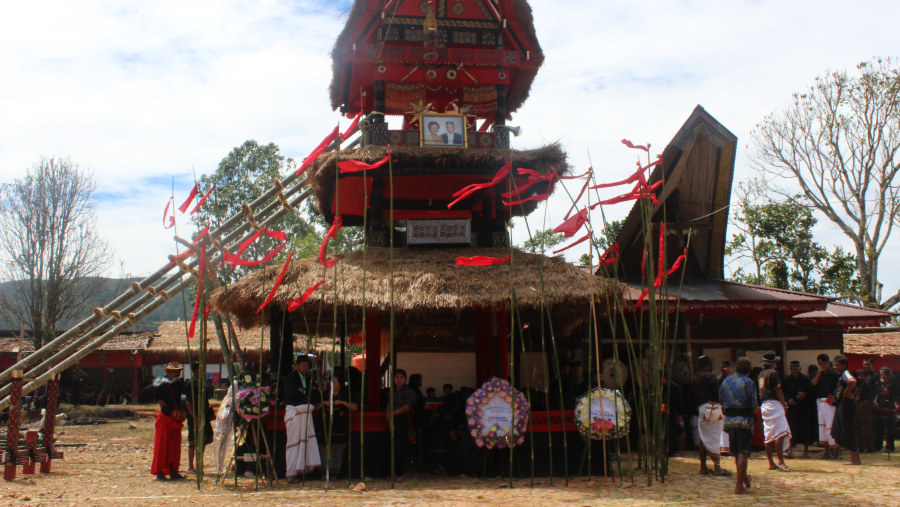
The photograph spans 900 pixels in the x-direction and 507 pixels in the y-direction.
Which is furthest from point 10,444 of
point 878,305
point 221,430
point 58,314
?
point 878,305

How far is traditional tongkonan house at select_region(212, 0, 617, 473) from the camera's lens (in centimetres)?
846

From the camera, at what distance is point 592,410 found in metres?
8.17

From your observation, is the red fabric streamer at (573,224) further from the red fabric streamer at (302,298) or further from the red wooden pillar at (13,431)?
the red wooden pillar at (13,431)

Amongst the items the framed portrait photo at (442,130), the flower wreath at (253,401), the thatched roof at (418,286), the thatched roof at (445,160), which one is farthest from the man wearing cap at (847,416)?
the flower wreath at (253,401)

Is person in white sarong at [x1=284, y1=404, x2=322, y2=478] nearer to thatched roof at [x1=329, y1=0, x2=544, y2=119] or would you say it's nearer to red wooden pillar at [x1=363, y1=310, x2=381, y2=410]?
red wooden pillar at [x1=363, y1=310, x2=381, y2=410]

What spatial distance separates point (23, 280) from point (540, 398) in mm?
21385

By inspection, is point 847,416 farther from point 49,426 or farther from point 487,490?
point 49,426

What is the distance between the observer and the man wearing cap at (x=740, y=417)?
7137mm

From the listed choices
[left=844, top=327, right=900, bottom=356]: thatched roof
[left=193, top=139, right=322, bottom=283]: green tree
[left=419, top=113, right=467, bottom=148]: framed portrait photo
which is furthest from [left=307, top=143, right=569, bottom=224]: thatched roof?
[left=193, top=139, right=322, bottom=283]: green tree

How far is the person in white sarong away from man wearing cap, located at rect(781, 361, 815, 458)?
6.95 meters

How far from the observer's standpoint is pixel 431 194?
10773 mm

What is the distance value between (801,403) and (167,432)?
884cm

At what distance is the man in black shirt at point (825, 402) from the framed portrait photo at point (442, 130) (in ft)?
19.6

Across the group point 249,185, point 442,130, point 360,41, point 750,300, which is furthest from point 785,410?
point 249,185
